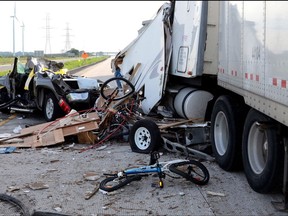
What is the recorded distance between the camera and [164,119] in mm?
8344

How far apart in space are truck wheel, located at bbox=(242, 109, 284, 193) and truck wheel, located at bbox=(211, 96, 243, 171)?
46cm

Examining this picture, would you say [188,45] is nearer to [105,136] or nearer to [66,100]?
[105,136]

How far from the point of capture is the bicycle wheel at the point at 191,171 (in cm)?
526

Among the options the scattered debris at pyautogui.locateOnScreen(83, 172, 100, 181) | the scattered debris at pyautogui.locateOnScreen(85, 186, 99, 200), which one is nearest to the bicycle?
the scattered debris at pyautogui.locateOnScreen(85, 186, 99, 200)

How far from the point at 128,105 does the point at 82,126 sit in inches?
44.8

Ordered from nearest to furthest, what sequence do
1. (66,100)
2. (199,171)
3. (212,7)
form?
→ (199,171) < (212,7) < (66,100)

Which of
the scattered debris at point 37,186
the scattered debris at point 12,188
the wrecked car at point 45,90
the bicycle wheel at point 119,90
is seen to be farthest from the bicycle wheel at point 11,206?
the wrecked car at point 45,90

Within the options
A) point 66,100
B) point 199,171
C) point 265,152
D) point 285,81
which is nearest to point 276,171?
point 265,152

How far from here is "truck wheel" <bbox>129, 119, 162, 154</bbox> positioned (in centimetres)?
723

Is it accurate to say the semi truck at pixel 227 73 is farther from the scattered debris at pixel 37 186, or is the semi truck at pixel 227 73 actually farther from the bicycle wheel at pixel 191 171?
the scattered debris at pixel 37 186

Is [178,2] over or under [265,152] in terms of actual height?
over

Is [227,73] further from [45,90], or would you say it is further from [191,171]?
[45,90]

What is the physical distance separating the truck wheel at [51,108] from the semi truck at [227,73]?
192cm

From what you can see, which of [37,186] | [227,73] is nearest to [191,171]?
[227,73]
